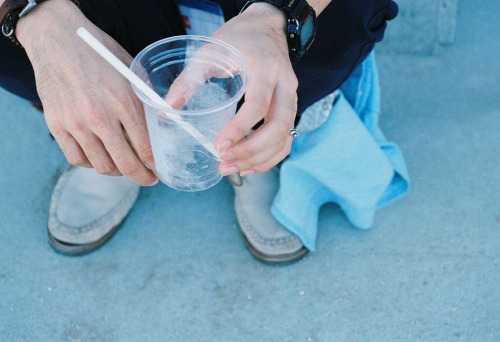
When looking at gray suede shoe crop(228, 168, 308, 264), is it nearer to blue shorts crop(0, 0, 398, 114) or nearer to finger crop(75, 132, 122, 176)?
blue shorts crop(0, 0, 398, 114)

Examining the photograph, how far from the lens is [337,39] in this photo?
1306 mm

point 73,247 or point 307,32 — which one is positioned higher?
point 307,32

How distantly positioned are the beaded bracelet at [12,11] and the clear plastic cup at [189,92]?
0.29 m

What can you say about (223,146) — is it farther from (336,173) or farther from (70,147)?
(336,173)

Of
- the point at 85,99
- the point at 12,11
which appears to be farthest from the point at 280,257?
the point at 12,11

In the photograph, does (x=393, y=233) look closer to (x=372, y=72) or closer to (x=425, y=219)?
(x=425, y=219)

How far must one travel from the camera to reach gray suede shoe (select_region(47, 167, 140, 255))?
1507 mm

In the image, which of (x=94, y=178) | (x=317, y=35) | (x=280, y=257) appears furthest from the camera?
(x=94, y=178)

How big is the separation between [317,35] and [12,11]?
2.22 ft

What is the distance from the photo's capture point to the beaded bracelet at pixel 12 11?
1.03m

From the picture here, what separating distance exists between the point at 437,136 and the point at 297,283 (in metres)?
0.72

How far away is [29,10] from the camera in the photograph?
1.05 meters

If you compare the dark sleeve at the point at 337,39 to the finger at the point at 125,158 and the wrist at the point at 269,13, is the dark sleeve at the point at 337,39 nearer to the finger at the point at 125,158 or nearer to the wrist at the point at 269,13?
the wrist at the point at 269,13

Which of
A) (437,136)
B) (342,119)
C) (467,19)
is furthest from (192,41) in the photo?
(467,19)
